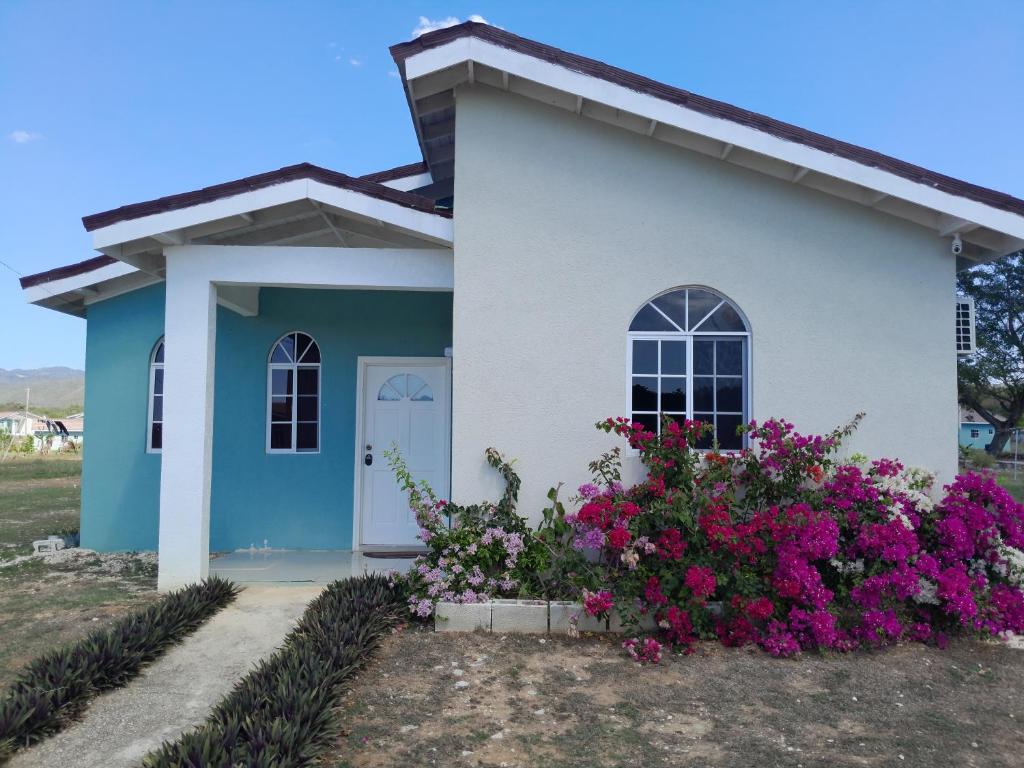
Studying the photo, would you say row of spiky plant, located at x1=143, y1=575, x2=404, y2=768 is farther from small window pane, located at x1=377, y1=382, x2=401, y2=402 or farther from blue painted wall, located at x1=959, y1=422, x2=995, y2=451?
blue painted wall, located at x1=959, y1=422, x2=995, y2=451

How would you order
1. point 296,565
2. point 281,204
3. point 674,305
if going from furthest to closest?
1. point 296,565
2. point 674,305
3. point 281,204

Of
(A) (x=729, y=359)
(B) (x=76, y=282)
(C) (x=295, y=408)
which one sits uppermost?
(B) (x=76, y=282)

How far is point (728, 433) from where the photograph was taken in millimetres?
6570

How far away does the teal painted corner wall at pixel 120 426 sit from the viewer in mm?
8953

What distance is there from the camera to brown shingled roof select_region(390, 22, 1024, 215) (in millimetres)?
6027

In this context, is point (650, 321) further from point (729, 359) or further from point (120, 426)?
point (120, 426)

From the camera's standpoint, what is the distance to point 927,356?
21.2 ft

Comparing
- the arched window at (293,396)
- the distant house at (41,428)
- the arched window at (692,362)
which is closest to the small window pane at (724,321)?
the arched window at (692,362)

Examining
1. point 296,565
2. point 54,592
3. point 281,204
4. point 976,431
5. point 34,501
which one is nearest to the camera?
point 281,204

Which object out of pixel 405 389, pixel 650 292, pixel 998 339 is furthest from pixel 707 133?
pixel 998 339

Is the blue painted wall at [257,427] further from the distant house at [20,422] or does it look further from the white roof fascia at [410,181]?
the distant house at [20,422]

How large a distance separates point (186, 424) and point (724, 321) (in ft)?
16.7

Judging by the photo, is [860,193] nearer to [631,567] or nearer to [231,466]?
[631,567]

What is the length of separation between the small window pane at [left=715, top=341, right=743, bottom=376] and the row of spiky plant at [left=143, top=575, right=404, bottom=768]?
3658mm
